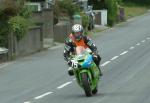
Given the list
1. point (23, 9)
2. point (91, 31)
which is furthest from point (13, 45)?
point (91, 31)

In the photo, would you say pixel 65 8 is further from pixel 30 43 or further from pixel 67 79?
pixel 67 79

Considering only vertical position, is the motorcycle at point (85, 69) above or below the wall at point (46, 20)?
above

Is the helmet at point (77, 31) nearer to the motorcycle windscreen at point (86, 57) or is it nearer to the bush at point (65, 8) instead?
the motorcycle windscreen at point (86, 57)

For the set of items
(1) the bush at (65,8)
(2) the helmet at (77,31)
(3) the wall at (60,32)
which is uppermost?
(2) the helmet at (77,31)

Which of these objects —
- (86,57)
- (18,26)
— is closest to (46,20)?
(18,26)

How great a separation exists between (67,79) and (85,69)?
16.4 feet

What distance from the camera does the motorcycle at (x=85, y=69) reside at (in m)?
15.7

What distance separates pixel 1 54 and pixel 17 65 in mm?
1872

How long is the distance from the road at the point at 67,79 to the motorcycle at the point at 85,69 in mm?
276

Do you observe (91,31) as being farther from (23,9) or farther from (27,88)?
(27,88)

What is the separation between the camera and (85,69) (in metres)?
15.9

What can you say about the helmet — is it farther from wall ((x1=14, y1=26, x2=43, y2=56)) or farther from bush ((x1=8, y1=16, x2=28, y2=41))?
bush ((x1=8, y1=16, x2=28, y2=41))

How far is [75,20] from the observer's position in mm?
44125

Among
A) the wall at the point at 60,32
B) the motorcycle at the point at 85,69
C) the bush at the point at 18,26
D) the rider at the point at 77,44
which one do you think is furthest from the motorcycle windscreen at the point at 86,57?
the wall at the point at 60,32
